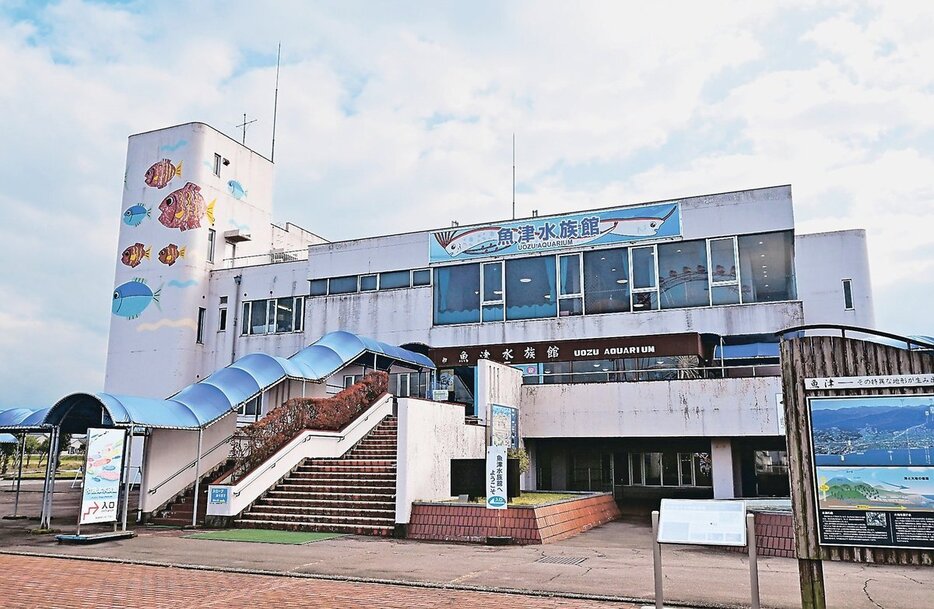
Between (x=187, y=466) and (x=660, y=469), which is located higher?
(x=187, y=466)

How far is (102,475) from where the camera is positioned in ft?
46.8

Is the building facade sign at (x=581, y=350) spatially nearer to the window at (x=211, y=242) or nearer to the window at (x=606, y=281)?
the window at (x=606, y=281)

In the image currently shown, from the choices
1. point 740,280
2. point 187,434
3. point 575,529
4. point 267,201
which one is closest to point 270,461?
point 187,434

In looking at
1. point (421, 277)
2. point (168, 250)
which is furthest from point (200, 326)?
point (421, 277)

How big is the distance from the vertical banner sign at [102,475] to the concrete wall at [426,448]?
5424 mm

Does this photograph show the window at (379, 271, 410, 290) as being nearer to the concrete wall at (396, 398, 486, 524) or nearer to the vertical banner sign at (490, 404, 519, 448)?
the vertical banner sign at (490, 404, 519, 448)

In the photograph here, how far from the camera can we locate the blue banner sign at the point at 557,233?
25375 millimetres

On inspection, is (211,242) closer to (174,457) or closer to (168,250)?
(168,250)

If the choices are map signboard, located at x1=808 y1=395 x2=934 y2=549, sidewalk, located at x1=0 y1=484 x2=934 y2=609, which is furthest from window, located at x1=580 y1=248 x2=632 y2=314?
map signboard, located at x1=808 y1=395 x2=934 y2=549

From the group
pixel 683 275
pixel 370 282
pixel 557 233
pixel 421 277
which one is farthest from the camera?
pixel 370 282

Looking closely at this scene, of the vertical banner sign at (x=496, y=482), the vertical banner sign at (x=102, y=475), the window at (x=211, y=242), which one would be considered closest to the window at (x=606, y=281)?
the vertical banner sign at (x=496, y=482)

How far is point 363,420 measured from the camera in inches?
789

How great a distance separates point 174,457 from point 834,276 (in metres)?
21.3

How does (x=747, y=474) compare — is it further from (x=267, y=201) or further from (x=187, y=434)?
(x=267, y=201)
